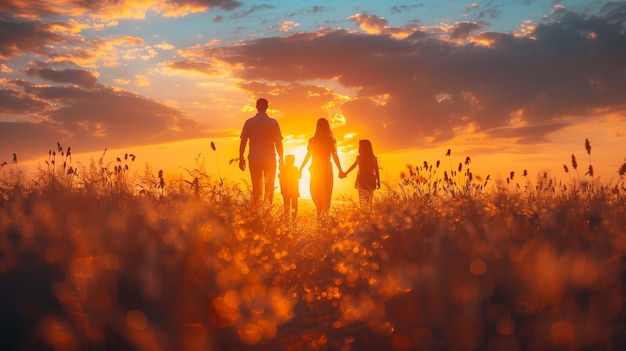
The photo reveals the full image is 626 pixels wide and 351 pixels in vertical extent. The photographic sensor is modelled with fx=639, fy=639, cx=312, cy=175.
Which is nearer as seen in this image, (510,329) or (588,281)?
(510,329)

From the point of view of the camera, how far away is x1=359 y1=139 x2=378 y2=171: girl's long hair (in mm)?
15789

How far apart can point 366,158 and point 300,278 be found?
9.22 m

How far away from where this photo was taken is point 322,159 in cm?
1489

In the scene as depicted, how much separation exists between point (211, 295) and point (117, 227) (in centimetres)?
163

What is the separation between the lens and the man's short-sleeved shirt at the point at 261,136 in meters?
13.6

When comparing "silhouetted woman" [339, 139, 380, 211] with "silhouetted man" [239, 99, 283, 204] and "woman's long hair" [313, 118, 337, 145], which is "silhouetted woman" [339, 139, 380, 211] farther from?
"silhouetted man" [239, 99, 283, 204]

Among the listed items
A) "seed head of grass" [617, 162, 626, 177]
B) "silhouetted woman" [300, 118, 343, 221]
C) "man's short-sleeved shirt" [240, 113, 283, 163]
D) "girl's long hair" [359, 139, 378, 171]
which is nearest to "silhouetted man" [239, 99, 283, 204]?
"man's short-sleeved shirt" [240, 113, 283, 163]

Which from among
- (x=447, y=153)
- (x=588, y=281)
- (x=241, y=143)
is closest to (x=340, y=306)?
(x=588, y=281)

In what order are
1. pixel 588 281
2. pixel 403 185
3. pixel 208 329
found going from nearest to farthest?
pixel 208 329 < pixel 588 281 < pixel 403 185

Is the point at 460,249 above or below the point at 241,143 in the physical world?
below

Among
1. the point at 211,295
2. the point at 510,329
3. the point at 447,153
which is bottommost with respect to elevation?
the point at 510,329

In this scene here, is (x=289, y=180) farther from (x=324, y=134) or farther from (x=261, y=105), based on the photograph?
(x=261, y=105)

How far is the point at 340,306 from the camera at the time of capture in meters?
5.91

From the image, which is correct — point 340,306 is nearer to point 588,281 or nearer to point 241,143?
point 588,281
